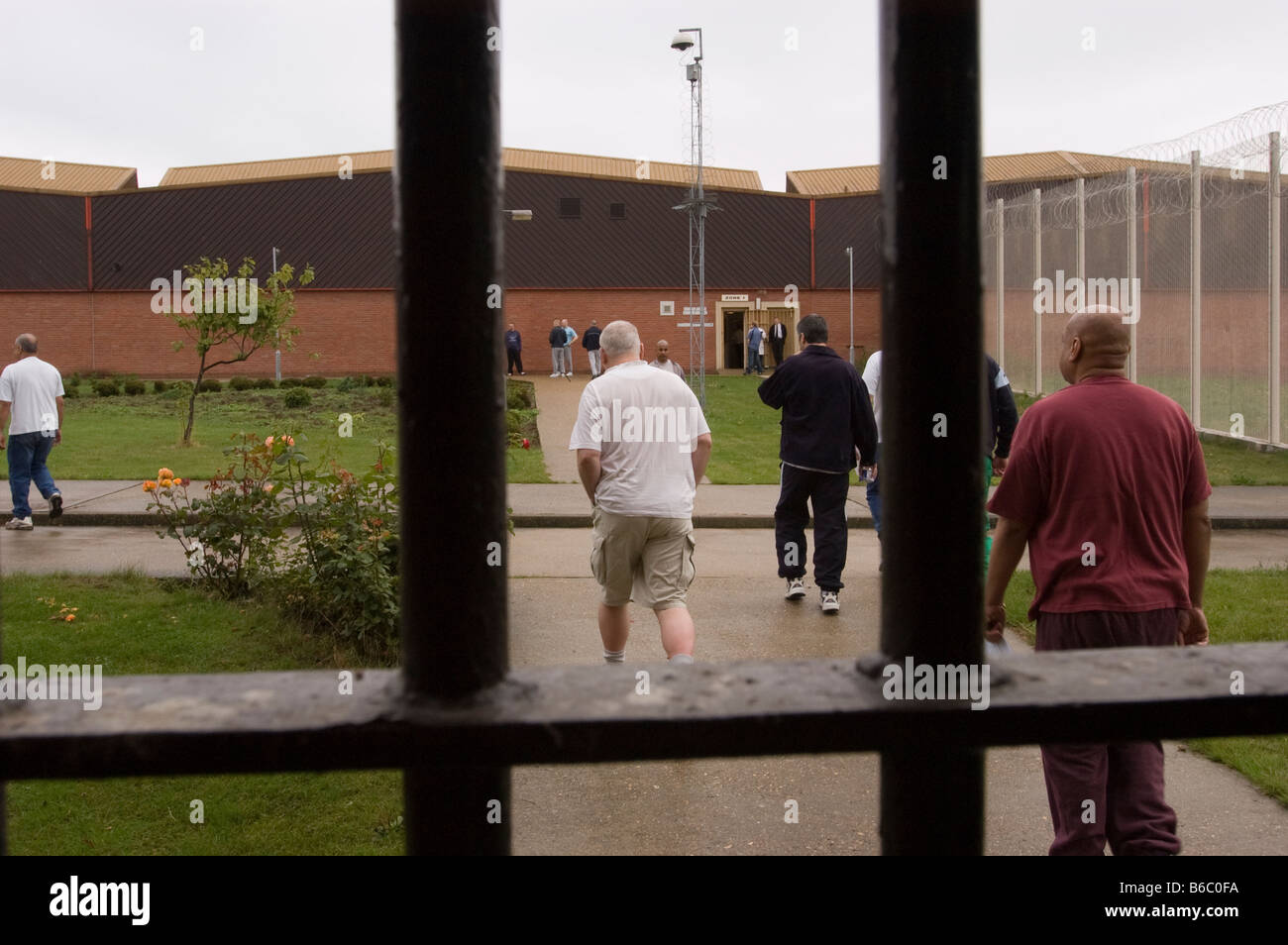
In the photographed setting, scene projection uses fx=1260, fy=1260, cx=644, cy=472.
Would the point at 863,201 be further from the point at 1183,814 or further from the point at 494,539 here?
the point at 494,539

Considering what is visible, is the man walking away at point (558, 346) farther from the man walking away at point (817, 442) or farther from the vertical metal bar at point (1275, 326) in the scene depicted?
the man walking away at point (817, 442)

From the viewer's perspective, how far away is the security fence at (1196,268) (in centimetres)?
1758

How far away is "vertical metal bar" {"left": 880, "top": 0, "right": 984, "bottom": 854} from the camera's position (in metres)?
0.97

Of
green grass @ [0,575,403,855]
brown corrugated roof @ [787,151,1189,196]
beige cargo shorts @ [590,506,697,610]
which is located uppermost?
brown corrugated roof @ [787,151,1189,196]

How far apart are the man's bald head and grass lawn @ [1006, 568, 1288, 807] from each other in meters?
1.28

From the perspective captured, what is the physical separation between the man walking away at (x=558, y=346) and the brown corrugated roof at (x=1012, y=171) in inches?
453

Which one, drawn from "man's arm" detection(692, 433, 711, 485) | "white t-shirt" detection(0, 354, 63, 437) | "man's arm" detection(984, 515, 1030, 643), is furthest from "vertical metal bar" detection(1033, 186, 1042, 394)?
"man's arm" detection(984, 515, 1030, 643)

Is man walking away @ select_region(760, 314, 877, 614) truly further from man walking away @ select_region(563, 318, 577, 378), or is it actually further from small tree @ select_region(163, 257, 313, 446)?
man walking away @ select_region(563, 318, 577, 378)

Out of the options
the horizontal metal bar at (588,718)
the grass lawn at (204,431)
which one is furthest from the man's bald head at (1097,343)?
the grass lawn at (204,431)

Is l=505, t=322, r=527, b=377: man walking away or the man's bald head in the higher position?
l=505, t=322, r=527, b=377: man walking away

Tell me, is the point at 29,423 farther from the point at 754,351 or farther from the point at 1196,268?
the point at 754,351

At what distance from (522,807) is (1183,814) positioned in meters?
2.44

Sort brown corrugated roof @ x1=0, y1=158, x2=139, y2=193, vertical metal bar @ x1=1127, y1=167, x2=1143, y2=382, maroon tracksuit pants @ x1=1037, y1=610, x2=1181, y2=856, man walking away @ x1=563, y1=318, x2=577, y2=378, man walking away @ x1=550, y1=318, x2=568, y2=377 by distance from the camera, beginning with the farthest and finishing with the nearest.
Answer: brown corrugated roof @ x1=0, y1=158, x2=139, y2=193
man walking away @ x1=563, y1=318, x2=577, y2=378
man walking away @ x1=550, y1=318, x2=568, y2=377
vertical metal bar @ x1=1127, y1=167, x2=1143, y2=382
maroon tracksuit pants @ x1=1037, y1=610, x2=1181, y2=856

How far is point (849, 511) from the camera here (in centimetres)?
1345
